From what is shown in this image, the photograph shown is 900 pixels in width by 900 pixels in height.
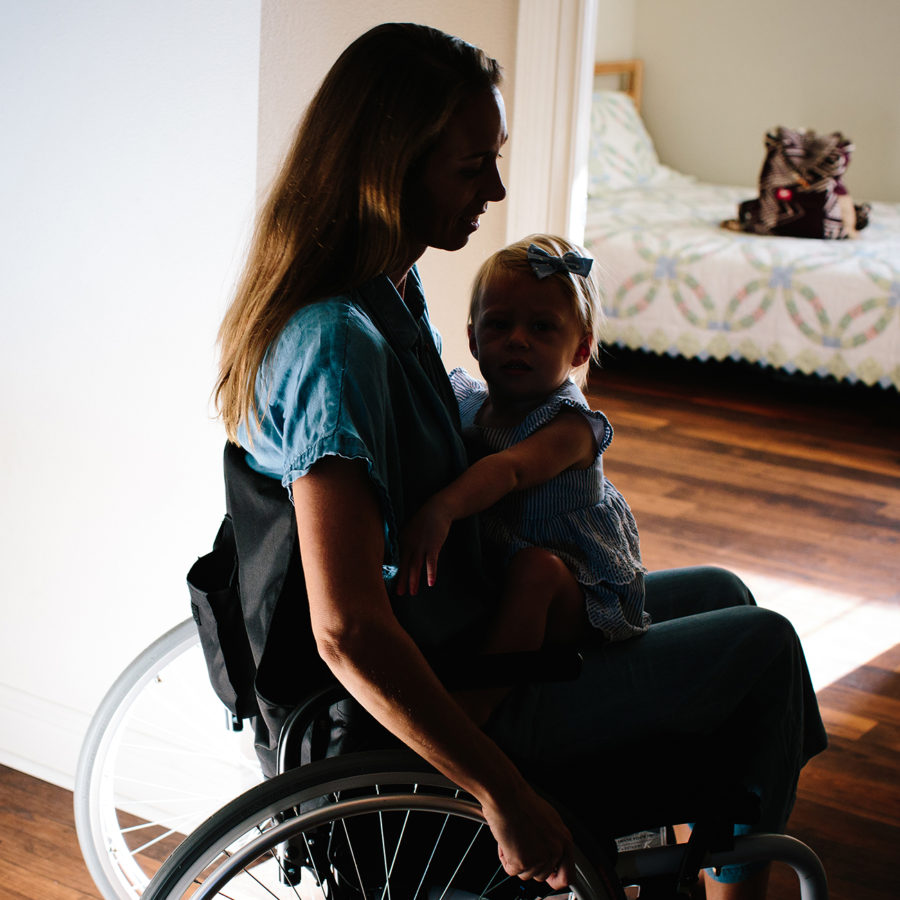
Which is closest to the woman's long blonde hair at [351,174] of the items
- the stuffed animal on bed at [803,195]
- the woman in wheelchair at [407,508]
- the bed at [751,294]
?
the woman in wheelchair at [407,508]

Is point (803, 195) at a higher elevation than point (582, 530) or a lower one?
higher

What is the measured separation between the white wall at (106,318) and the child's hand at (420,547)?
0.68m

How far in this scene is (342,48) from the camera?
61.2 inches

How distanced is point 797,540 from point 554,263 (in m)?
2.14

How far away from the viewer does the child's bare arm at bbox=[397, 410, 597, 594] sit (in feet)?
3.30

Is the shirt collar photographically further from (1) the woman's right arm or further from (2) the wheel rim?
(2) the wheel rim

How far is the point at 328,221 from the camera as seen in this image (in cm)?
101

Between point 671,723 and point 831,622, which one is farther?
point 831,622

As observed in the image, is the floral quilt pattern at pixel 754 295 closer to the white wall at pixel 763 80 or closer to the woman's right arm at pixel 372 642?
the white wall at pixel 763 80

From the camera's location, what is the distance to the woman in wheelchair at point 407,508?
3.06ft

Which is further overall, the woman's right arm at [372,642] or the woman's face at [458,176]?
the woman's face at [458,176]

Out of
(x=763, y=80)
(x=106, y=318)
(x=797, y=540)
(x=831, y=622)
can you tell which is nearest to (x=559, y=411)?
(x=106, y=318)

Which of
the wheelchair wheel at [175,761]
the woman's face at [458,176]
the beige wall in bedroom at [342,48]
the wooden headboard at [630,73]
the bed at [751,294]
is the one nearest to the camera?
the woman's face at [458,176]

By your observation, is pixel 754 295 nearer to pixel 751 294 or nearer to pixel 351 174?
pixel 751 294
